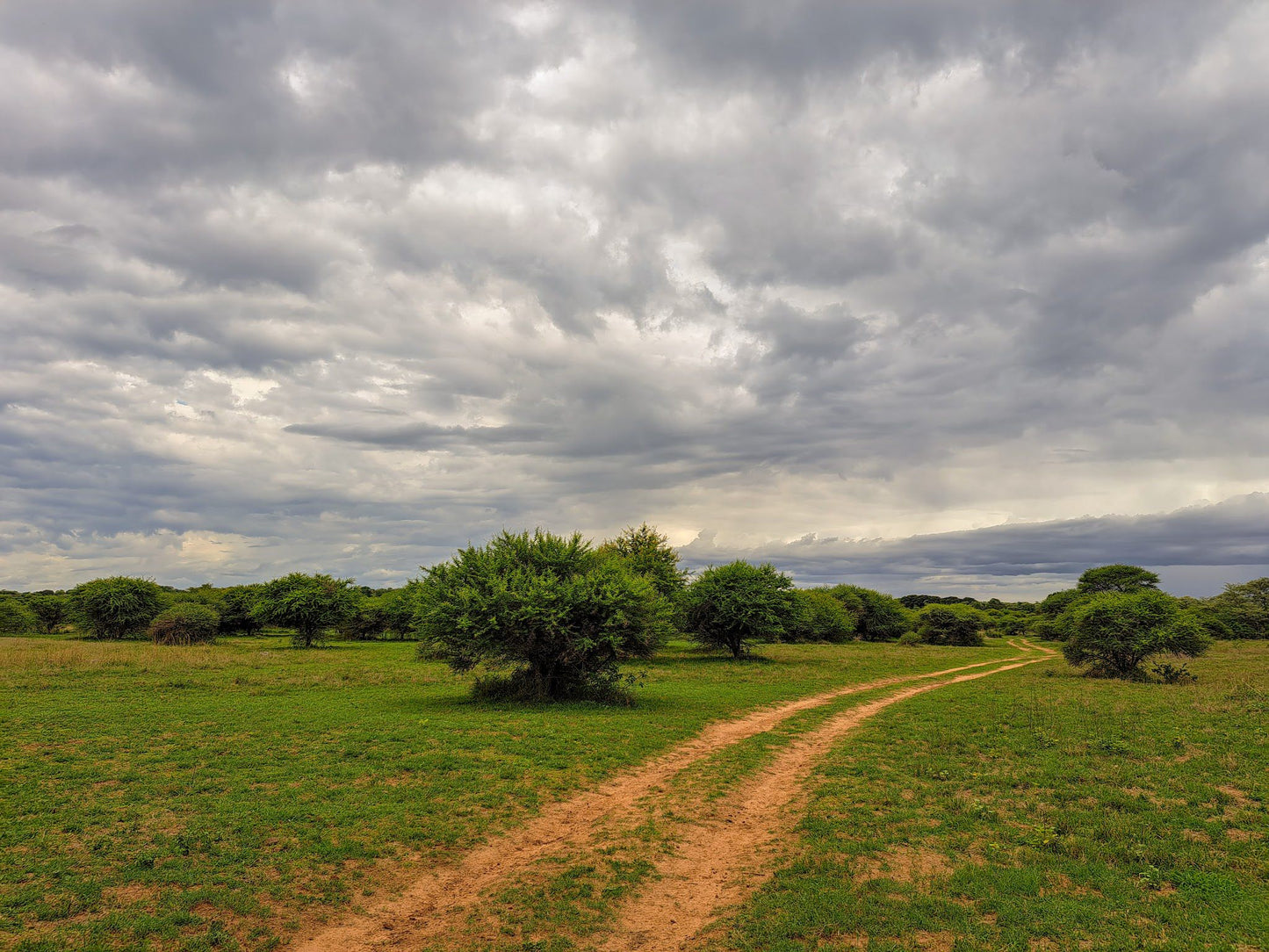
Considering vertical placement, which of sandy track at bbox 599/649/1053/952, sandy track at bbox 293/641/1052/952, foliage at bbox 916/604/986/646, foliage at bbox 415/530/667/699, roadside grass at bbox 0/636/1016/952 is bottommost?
foliage at bbox 916/604/986/646

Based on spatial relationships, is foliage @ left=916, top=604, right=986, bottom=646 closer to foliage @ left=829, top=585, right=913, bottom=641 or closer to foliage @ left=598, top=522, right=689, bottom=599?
foliage @ left=829, top=585, right=913, bottom=641

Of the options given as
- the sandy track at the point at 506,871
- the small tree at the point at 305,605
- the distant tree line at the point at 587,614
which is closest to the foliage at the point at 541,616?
the distant tree line at the point at 587,614

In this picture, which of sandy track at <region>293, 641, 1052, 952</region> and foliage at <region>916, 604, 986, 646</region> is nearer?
sandy track at <region>293, 641, 1052, 952</region>

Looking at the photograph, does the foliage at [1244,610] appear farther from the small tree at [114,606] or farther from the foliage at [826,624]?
the small tree at [114,606]

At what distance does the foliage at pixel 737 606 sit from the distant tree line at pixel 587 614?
0.12 m

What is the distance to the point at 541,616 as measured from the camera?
24594 millimetres

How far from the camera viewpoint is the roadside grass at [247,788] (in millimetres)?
8992

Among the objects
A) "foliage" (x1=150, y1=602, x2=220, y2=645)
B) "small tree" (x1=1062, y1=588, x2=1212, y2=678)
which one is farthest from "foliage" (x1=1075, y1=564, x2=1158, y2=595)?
"foliage" (x1=150, y1=602, x2=220, y2=645)

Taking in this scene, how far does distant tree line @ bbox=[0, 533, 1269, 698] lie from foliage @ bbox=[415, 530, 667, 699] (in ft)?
0.21

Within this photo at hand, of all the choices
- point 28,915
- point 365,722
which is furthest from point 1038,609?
point 28,915

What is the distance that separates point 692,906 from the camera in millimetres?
9781

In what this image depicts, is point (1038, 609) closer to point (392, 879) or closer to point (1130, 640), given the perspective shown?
point (1130, 640)

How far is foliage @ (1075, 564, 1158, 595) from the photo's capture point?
316ft

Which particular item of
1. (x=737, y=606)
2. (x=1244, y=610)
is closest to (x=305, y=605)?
(x=737, y=606)
